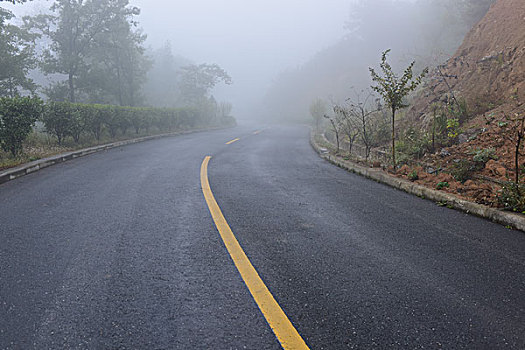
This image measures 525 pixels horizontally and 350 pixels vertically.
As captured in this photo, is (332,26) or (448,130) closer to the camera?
(448,130)

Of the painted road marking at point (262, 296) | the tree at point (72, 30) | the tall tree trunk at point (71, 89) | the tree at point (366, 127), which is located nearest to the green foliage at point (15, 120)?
the painted road marking at point (262, 296)

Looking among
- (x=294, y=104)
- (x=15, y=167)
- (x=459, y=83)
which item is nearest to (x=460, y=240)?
(x=459, y=83)

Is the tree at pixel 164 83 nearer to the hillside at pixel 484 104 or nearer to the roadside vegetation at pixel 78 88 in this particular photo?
the roadside vegetation at pixel 78 88

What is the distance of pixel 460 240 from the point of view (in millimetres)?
3680

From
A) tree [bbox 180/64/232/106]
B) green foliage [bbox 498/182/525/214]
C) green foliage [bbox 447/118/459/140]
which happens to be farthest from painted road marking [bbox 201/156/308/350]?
tree [bbox 180/64/232/106]

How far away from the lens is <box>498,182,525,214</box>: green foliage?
425cm

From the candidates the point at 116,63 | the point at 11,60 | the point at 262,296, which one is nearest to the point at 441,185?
the point at 262,296

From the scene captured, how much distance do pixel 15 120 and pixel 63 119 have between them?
2912mm

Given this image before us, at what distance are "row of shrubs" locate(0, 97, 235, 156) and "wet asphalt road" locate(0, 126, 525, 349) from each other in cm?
443

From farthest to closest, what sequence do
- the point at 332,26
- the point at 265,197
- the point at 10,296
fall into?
the point at 332,26 → the point at 265,197 → the point at 10,296

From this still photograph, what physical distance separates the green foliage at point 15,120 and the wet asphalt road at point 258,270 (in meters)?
4.33

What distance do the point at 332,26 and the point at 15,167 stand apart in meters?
115

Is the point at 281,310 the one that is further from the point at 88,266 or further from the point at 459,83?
the point at 459,83

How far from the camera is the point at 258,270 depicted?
9.50ft
